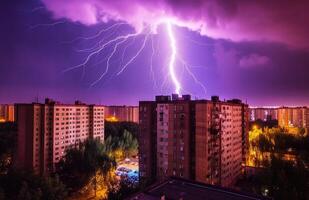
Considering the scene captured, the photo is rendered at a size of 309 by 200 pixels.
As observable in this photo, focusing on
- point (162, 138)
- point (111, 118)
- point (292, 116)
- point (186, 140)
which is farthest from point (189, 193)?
point (292, 116)

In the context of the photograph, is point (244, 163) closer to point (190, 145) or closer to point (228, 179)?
point (228, 179)

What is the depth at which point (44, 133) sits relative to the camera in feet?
68.8

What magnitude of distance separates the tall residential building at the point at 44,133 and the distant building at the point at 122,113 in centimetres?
2246

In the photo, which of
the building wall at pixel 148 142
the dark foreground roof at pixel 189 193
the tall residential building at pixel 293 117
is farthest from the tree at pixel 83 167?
the tall residential building at pixel 293 117

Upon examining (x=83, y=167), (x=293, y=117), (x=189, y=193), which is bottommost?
(x=83, y=167)

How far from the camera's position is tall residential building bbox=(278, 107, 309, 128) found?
40.3 meters

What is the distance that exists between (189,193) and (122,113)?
39079 millimetres

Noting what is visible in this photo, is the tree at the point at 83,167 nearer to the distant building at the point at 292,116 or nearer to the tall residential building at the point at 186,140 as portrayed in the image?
the tall residential building at the point at 186,140

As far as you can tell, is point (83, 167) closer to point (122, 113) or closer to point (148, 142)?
point (148, 142)

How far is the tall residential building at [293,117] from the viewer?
40312 mm

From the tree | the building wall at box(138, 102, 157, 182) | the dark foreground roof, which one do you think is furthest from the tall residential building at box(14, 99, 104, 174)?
the dark foreground roof

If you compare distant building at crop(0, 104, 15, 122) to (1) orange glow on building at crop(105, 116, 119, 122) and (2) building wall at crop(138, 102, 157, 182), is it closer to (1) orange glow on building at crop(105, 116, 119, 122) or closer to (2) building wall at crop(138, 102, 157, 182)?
(1) orange glow on building at crop(105, 116, 119, 122)

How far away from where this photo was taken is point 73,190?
16703 mm

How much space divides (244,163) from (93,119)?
48.1ft
